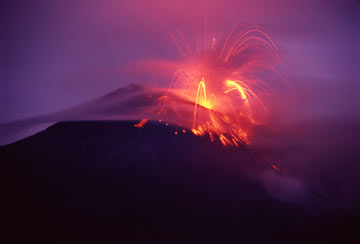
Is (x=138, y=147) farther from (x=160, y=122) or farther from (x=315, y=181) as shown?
(x=315, y=181)

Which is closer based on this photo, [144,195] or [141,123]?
[144,195]

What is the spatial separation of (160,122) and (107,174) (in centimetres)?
580

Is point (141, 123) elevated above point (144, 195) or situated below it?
above

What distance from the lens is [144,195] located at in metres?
11.8

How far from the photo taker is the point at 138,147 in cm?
1532

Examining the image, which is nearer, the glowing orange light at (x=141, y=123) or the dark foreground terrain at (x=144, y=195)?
the dark foreground terrain at (x=144, y=195)

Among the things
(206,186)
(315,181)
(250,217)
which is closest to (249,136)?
(315,181)

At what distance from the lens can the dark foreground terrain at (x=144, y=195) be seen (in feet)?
31.4

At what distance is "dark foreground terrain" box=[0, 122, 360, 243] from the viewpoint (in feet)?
31.4

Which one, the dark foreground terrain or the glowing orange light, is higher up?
the glowing orange light

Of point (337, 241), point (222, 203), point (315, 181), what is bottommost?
point (337, 241)

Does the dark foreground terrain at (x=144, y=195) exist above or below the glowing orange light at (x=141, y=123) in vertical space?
below

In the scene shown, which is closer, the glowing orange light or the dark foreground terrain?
the dark foreground terrain

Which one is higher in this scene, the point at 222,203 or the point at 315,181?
the point at 315,181
